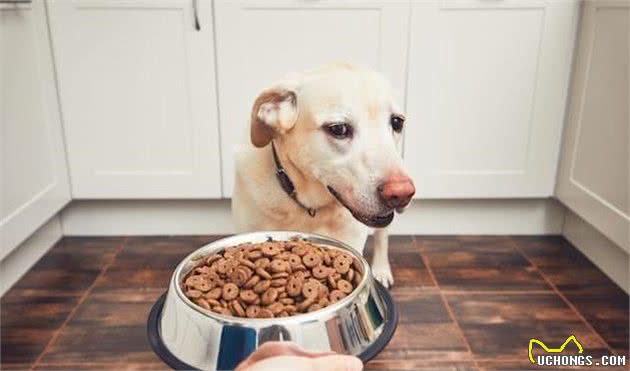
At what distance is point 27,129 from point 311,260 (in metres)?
1.34

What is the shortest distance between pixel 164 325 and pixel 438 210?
1.54 m

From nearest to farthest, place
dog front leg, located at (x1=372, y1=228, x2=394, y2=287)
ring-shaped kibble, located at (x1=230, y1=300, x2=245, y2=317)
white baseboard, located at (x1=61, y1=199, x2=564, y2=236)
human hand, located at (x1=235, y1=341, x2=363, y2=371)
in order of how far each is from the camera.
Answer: human hand, located at (x1=235, y1=341, x2=363, y2=371), ring-shaped kibble, located at (x1=230, y1=300, x2=245, y2=317), dog front leg, located at (x1=372, y1=228, x2=394, y2=287), white baseboard, located at (x1=61, y1=199, x2=564, y2=236)

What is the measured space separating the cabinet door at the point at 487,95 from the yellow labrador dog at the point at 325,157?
752 mm

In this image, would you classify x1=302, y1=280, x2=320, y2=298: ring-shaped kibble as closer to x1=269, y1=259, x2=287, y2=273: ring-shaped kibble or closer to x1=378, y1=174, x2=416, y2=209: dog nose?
x1=269, y1=259, x2=287, y2=273: ring-shaped kibble

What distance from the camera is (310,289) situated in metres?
0.79

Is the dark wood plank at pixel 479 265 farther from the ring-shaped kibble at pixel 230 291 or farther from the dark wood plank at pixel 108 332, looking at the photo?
the ring-shaped kibble at pixel 230 291

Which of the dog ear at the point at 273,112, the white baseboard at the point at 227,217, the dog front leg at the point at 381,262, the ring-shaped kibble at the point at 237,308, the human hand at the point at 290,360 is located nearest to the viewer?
the human hand at the point at 290,360

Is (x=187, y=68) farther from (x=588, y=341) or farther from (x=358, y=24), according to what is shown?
(x=588, y=341)

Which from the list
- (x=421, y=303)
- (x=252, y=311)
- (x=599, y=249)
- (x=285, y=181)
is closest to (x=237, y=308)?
(x=252, y=311)

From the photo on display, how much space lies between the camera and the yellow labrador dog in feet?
3.49

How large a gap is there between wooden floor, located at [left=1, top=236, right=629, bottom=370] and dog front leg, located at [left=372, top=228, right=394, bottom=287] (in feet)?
0.14

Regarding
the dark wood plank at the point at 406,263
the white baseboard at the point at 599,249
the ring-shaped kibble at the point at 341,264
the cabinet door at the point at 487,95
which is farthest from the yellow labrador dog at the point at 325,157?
the white baseboard at the point at 599,249

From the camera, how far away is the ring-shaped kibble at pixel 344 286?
802mm

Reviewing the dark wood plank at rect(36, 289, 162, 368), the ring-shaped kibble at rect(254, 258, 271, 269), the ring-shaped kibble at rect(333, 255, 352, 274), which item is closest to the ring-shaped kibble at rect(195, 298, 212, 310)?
the ring-shaped kibble at rect(254, 258, 271, 269)
